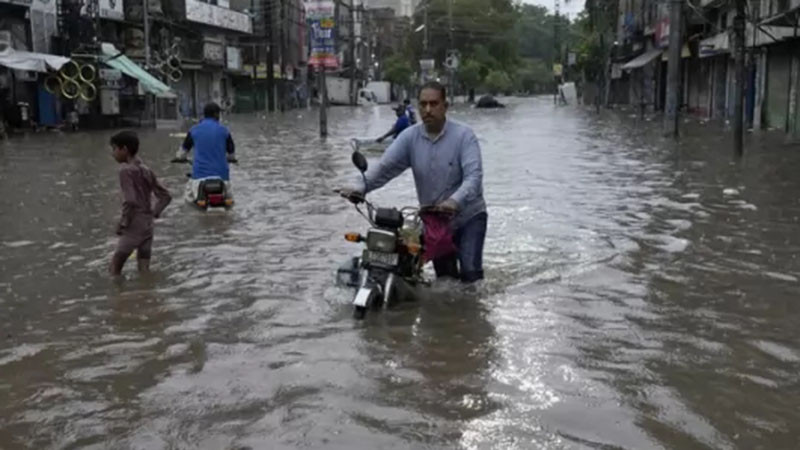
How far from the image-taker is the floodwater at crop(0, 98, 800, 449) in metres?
4.52

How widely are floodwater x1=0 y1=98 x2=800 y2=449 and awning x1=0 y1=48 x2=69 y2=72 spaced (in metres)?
18.8

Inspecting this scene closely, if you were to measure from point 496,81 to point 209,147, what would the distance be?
90461 mm

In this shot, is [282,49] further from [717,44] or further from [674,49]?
[674,49]

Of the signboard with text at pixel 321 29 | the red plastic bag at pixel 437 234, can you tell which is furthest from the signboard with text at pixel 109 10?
the red plastic bag at pixel 437 234

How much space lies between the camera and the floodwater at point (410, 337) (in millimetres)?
4523

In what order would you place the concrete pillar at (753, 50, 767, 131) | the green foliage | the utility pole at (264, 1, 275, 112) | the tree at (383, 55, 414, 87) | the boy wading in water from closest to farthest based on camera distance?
1. the boy wading in water
2. the concrete pillar at (753, 50, 767, 131)
3. the utility pole at (264, 1, 275, 112)
4. the green foliage
5. the tree at (383, 55, 414, 87)

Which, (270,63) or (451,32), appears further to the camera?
(451,32)

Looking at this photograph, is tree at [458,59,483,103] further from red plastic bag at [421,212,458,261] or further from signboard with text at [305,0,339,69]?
red plastic bag at [421,212,458,261]

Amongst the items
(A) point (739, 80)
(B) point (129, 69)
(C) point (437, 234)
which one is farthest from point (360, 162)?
(B) point (129, 69)

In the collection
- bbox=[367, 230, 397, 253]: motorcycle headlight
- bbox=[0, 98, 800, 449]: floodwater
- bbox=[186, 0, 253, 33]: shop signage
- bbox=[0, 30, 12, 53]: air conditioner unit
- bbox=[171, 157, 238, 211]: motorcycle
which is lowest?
bbox=[0, 98, 800, 449]: floodwater

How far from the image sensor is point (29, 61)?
29.8 metres

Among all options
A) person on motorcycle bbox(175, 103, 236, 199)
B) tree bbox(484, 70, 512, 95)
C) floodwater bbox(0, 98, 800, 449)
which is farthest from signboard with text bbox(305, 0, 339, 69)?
tree bbox(484, 70, 512, 95)

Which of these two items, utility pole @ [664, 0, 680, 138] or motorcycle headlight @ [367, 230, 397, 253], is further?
utility pole @ [664, 0, 680, 138]

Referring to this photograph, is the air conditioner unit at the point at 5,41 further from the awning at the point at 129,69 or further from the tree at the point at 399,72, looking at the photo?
the tree at the point at 399,72
